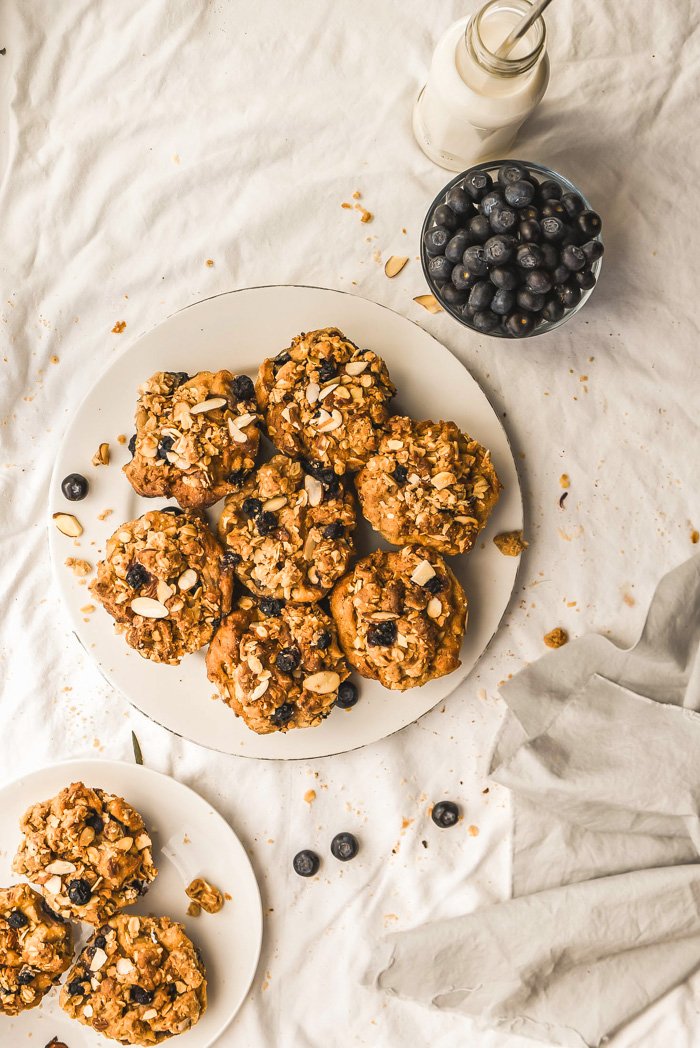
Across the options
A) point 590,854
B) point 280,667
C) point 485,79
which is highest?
point 485,79

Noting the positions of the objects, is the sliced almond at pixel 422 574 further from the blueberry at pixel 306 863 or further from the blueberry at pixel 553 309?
the blueberry at pixel 306 863

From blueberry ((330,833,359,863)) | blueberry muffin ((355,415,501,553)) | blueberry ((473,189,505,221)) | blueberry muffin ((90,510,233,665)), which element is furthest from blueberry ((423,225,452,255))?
blueberry ((330,833,359,863))

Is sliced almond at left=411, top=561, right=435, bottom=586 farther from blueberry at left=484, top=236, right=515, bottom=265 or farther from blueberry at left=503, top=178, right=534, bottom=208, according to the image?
blueberry at left=503, top=178, right=534, bottom=208

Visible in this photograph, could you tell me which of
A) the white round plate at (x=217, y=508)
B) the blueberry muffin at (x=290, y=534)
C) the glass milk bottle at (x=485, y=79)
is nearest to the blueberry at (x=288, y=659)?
the blueberry muffin at (x=290, y=534)

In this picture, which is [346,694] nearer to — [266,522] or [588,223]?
[266,522]

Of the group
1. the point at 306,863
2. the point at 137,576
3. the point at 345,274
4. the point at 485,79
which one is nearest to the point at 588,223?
the point at 485,79

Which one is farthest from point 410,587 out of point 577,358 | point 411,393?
point 577,358

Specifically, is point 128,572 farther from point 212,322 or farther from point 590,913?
point 590,913
